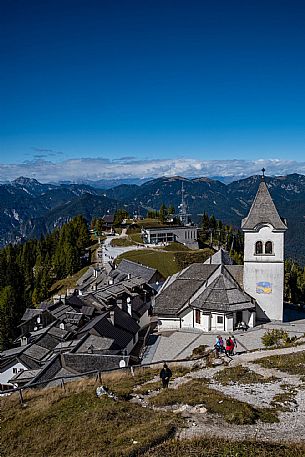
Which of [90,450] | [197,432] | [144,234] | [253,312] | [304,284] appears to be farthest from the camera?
[144,234]

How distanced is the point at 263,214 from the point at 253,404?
2611cm

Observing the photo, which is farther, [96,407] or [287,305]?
[287,305]

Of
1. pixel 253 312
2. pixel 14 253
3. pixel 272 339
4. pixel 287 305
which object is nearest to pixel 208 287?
pixel 253 312

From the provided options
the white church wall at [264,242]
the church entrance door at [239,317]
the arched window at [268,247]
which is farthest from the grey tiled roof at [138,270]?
the arched window at [268,247]

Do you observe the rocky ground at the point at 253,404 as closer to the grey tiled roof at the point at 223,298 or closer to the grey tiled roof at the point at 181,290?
the grey tiled roof at the point at 223,298

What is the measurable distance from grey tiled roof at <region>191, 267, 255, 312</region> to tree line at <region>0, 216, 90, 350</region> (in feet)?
113

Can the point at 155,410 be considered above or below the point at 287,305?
above

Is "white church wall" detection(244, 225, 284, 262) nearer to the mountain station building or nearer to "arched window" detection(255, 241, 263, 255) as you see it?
the mountain station building

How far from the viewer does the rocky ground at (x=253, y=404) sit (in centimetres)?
1438

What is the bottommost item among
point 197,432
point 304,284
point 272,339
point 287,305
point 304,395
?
point 304,284

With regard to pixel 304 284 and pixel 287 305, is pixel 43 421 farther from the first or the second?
pixel 304 284

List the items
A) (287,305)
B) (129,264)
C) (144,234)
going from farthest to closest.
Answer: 1. (144,234)
2. (129,264)
3. (287,305)

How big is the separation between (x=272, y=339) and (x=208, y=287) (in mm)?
10441

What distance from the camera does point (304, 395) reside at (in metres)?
19.0
